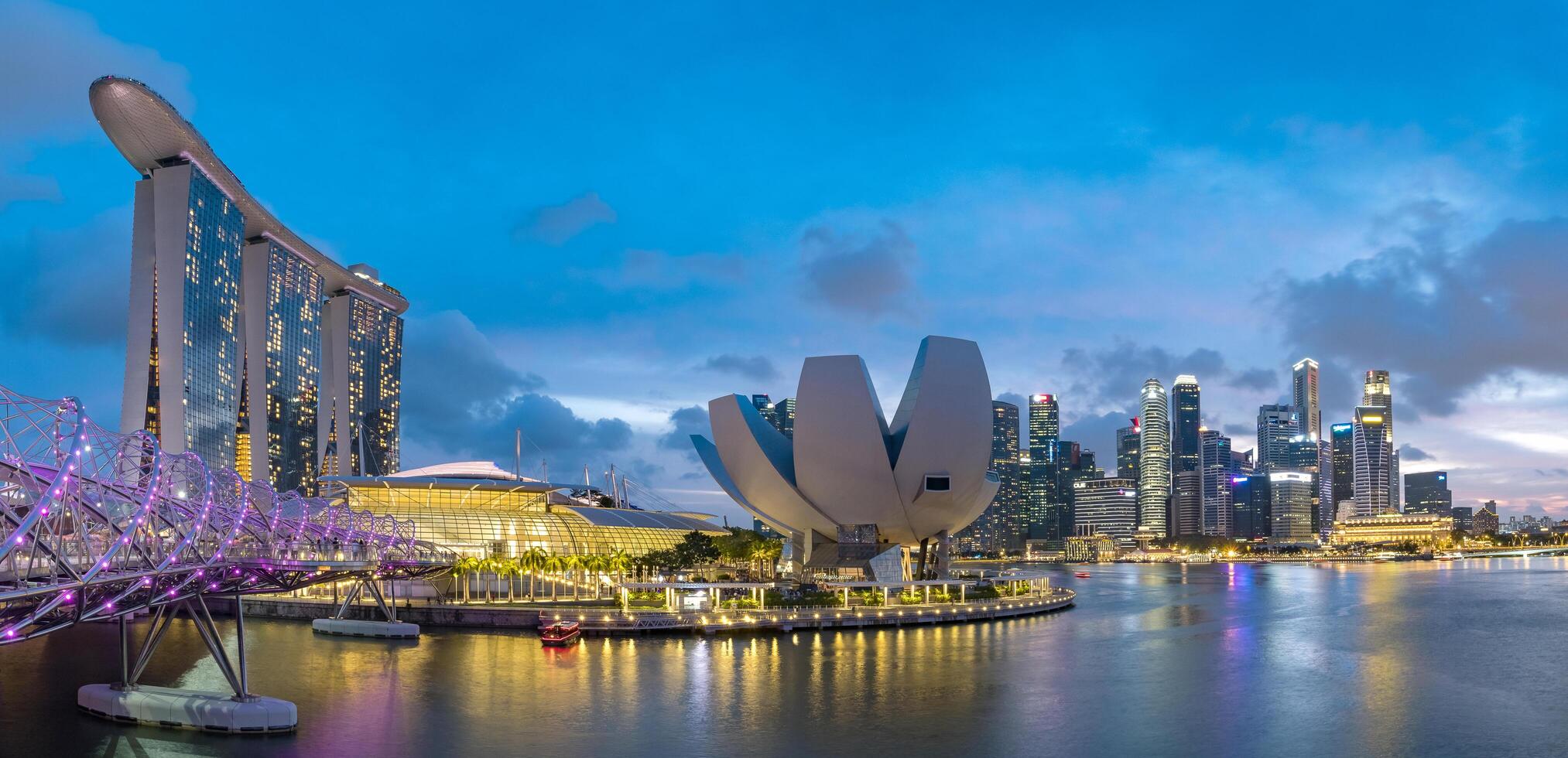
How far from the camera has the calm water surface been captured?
26.5 metres


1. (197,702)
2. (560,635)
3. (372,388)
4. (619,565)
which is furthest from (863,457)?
(372,388)

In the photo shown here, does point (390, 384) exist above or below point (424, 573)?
above

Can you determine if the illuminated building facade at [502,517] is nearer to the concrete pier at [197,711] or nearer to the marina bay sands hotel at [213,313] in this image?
the marina bay sands hotel at [213,313]

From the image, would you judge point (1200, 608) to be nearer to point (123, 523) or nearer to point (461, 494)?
point (461, 494)

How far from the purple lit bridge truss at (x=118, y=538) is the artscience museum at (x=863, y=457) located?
3377 cm

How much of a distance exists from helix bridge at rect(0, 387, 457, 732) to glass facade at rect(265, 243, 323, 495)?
87915 millimetres

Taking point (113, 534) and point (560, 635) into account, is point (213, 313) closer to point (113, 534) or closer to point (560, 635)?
point (560, 635)

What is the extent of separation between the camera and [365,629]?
165 feet

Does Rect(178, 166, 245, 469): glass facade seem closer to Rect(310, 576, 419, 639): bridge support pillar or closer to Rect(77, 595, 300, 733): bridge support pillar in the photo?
Rect(310, 576, 419, 639): bridge support pillar

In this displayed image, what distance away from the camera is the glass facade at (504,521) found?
76062 millimetres

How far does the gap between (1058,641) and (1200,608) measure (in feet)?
93.0

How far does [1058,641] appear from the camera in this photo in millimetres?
48938

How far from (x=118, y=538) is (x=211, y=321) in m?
82.0

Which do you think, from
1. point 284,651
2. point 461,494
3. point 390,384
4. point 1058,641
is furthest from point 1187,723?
point 390,384
